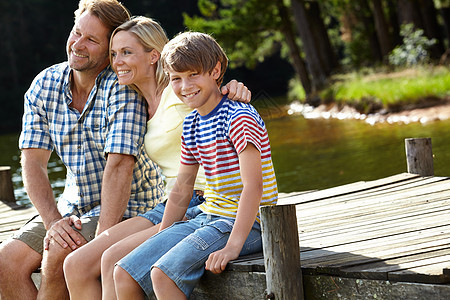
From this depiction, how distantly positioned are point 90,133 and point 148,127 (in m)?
0.32

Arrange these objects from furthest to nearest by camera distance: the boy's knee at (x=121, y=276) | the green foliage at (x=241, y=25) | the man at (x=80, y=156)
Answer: the green foliage at (x=241, y=25), the man at (x=80, y=156), the boy's knee at (x=121, y=276)

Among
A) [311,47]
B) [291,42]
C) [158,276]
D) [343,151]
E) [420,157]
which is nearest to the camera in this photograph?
[158,276]

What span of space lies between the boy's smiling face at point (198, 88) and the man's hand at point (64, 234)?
90 centimetres

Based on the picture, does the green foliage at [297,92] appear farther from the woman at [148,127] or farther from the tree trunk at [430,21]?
the woman at [148,127]

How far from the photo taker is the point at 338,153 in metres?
11.5

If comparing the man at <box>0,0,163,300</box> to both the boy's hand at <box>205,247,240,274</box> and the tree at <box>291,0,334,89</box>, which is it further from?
the tree at <box>291,0,334,89</box>

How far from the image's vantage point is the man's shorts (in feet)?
11.6

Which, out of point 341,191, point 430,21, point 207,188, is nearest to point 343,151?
point 341,191

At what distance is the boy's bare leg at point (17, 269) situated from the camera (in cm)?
354

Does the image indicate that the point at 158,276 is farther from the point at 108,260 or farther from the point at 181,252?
the point at 108,260

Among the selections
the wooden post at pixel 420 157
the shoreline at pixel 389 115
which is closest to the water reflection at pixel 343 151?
the shoreline at pixel 389 115

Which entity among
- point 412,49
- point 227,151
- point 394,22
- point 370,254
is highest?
point 394,22

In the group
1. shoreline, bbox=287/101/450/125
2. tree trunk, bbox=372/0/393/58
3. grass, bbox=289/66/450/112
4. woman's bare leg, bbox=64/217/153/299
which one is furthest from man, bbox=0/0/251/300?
tree trunk, bbox=372/0/393/58

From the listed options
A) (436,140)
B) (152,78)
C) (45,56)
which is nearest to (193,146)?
(152,78)
